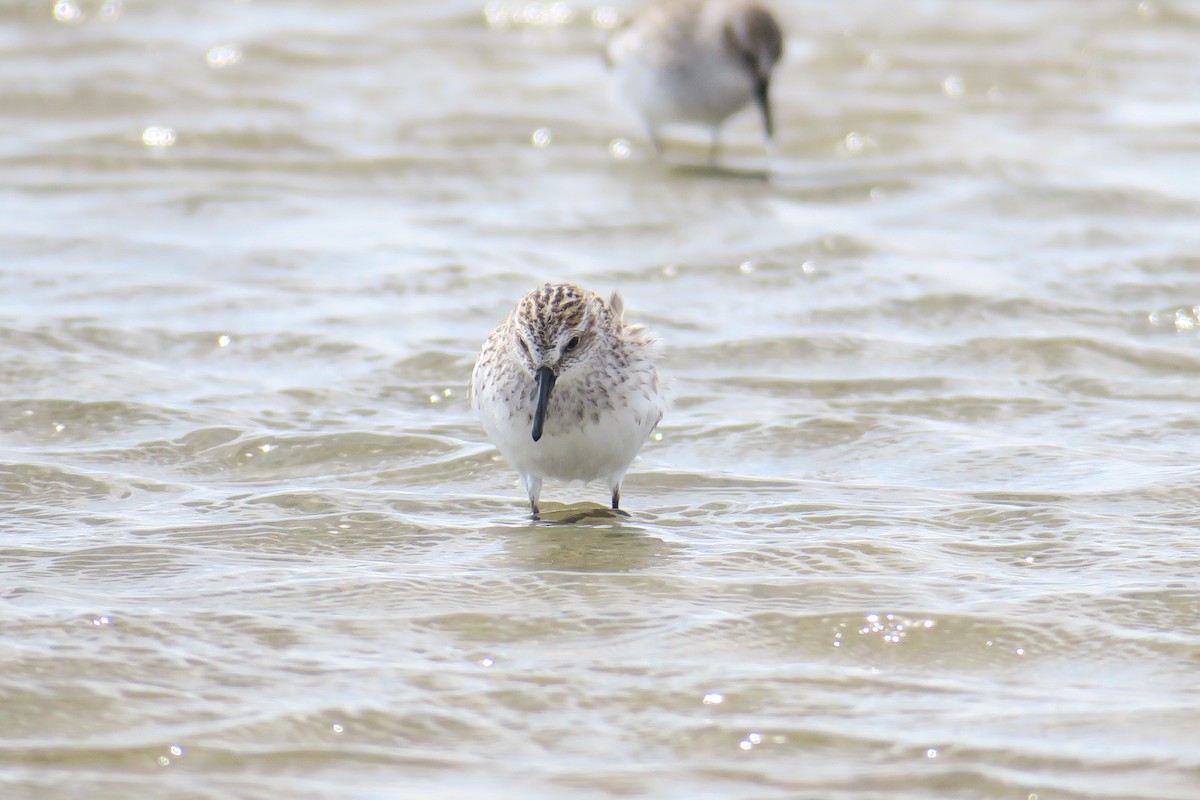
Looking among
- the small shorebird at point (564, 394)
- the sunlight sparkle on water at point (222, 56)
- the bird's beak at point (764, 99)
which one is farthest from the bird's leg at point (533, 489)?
the sunlight sparkle on water at point (222, 56)

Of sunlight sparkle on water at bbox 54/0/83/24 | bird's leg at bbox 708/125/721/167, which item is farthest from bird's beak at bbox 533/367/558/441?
sunlight sparkle on water at bbox 54/0/83/24

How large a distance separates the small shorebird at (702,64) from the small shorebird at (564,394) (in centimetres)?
718

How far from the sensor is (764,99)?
44.3 ft

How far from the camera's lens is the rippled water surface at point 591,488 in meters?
4.83

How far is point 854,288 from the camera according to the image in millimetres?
10094

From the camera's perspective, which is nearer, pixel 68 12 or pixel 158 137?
pixel 158 137

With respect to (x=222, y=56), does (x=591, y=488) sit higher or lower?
lower

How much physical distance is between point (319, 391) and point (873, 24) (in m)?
10.5

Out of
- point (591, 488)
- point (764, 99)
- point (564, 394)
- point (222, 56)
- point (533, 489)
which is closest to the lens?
point (564, 394)

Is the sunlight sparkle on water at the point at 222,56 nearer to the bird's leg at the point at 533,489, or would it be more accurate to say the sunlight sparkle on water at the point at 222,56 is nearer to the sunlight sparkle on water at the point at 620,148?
the sunlight sparkle on water at the point at 620,148

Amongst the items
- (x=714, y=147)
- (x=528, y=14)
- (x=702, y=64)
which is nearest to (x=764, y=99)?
(x=702, y=64)

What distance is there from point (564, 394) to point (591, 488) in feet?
3.70

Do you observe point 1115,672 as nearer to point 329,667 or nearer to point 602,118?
point 329,667

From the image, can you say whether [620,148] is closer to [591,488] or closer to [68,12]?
[68,12]
